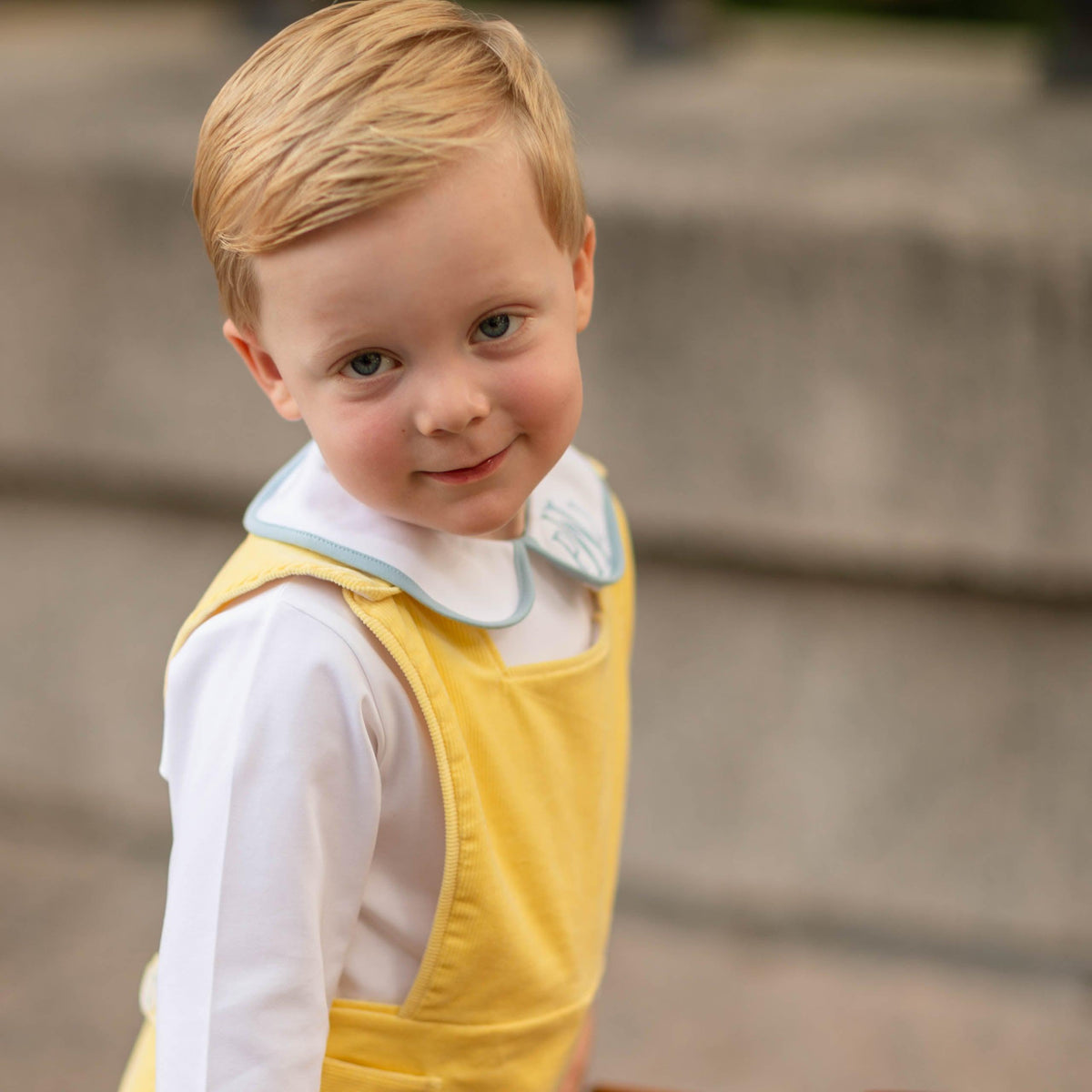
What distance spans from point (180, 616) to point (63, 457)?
10.9 inches

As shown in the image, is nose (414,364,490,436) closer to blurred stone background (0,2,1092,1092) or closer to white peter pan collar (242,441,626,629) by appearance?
white peter pan collar (242,441,626,629)

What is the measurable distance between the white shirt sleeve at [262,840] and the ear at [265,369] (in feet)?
0.32

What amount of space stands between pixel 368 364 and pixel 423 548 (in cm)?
12

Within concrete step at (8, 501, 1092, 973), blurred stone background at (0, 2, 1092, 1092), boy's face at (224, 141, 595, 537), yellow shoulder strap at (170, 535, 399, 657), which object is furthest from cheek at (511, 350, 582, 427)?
concrete step at (8, 501, 1092, 973)

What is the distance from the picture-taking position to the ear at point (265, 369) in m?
0.68

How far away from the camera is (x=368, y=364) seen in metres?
0.62

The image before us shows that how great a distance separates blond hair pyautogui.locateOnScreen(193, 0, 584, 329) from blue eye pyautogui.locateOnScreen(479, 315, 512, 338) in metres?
0.06

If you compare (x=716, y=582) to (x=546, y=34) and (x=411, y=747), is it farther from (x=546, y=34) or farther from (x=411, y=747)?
(x=546, y=34)

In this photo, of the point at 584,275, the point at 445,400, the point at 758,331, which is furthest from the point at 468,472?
the point at 758,331

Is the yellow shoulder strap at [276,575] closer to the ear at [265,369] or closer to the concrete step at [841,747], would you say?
the ear at [265,369]

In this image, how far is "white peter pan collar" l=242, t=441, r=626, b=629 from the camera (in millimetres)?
677

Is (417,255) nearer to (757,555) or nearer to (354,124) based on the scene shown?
(354,124)

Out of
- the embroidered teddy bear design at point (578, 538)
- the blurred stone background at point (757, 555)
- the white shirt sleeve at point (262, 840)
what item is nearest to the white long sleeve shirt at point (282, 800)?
the white shirt sleeve at point (262, 840)

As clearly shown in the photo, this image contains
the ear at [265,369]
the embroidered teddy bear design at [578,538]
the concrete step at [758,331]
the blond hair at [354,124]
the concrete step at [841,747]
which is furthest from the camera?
the concrete step at [841,747]
